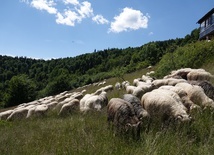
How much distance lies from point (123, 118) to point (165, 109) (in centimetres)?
109

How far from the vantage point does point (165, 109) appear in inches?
253

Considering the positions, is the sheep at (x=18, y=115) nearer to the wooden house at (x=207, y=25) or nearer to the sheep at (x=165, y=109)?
the sheep at (x=165, y=109)

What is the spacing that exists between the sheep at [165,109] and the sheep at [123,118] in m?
0.62

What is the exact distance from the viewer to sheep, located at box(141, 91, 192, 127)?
615cm

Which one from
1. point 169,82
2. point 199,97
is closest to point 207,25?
point 169,82

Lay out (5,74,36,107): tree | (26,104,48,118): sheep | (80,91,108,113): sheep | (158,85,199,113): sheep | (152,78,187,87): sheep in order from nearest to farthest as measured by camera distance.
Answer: (158,85,199,113): sheep < (152,78,187,87): sheep < (80,91,108,113): sheep < (26,104,48,118): sheep < (5,74,36,107): tree

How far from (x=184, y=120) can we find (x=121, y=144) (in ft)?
5.39

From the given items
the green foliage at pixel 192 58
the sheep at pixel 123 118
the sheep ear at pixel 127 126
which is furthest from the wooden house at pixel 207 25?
the sheep ear at pixel 127 126

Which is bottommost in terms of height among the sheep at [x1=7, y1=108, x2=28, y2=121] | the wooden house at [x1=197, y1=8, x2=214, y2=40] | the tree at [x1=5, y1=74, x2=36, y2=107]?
the tree at [x1=5, y1=74, x2=36, y2=107]

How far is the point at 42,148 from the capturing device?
596 centimetres

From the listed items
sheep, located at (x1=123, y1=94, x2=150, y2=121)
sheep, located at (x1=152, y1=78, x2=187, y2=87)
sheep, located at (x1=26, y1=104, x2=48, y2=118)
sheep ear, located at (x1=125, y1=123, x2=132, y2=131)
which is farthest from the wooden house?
sheep ear, located at (x1=125, y1=123, x2=132, y2=131)

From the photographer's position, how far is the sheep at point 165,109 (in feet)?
20.2

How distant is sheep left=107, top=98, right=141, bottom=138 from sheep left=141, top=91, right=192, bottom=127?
62 centimetres

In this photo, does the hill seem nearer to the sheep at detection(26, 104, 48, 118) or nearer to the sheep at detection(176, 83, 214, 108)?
the sheep at detection(176, 83, 214, 108)
